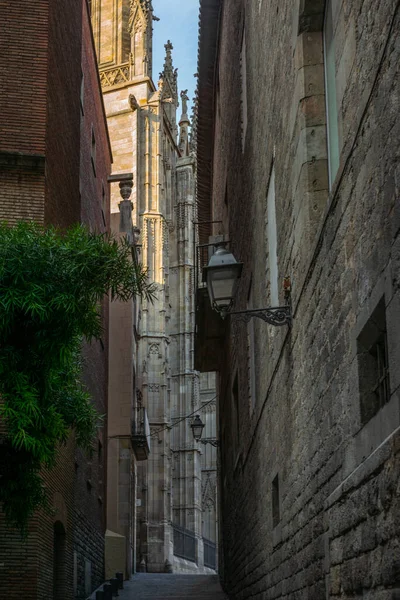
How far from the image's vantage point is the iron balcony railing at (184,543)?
53.4 m

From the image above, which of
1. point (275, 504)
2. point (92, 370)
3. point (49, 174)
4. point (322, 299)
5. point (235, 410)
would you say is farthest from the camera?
point (92, 370)

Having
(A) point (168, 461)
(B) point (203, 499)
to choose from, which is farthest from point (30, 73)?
(B) point (203, 499)

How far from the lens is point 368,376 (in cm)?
562

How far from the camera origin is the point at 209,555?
202ft

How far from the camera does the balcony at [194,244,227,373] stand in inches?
808

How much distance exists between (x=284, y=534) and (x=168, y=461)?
44.2m

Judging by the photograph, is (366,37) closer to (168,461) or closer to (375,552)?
(375,552)

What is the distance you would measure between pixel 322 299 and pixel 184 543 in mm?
50038

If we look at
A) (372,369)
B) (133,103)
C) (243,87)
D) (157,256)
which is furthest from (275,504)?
(133,103)

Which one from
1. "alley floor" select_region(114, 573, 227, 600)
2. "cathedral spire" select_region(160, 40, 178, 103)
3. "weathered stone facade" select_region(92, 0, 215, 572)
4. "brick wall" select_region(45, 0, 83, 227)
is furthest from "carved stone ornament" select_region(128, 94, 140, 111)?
"brick wall" select_region(45, 0, 83, 227)

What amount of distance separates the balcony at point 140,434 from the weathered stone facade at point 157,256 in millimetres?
11240

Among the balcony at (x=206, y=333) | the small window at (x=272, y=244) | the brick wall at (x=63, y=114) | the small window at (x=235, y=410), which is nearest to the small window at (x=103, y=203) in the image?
the balcony at (x=206, y=333)

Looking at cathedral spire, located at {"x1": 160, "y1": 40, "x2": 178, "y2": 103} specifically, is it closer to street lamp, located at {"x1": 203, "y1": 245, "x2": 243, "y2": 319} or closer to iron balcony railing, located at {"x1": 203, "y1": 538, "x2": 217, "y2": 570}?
iron balcony railing, located at {"x1": 203, "y1": 538, "x2": 217, "y2": 570}

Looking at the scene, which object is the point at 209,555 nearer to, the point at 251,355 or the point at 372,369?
the point at 251,355
